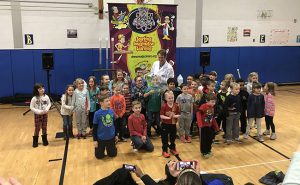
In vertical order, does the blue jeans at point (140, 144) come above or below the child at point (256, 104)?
below

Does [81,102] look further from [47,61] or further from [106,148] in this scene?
[47,61]

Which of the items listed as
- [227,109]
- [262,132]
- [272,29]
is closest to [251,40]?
[272,29]

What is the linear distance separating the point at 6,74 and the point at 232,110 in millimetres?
7422

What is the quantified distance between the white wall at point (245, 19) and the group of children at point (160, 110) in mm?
5281

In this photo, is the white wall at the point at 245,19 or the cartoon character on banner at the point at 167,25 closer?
the cartoon character on banner at the point at 167,25

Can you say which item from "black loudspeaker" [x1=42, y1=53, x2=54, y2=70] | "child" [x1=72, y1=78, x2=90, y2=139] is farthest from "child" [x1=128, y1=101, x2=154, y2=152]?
"black loudspeaker" [x1=42, y1=53, x2=54, y2=70]

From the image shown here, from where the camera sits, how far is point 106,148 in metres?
5.53

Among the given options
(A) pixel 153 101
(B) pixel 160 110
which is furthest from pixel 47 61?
(B) pixel 160 110

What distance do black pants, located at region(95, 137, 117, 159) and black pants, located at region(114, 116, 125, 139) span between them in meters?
0.71

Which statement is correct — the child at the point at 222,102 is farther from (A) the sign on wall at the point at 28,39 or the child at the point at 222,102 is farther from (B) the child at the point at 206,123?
(A) the sign on wall at the point at 28,39

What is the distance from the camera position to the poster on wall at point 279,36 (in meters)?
12.4

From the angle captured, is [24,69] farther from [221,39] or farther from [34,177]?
[221,39]

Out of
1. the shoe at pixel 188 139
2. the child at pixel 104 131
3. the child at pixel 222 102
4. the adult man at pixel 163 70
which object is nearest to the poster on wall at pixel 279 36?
the adult man at pixel 163 70

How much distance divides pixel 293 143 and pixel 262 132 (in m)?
0.80
